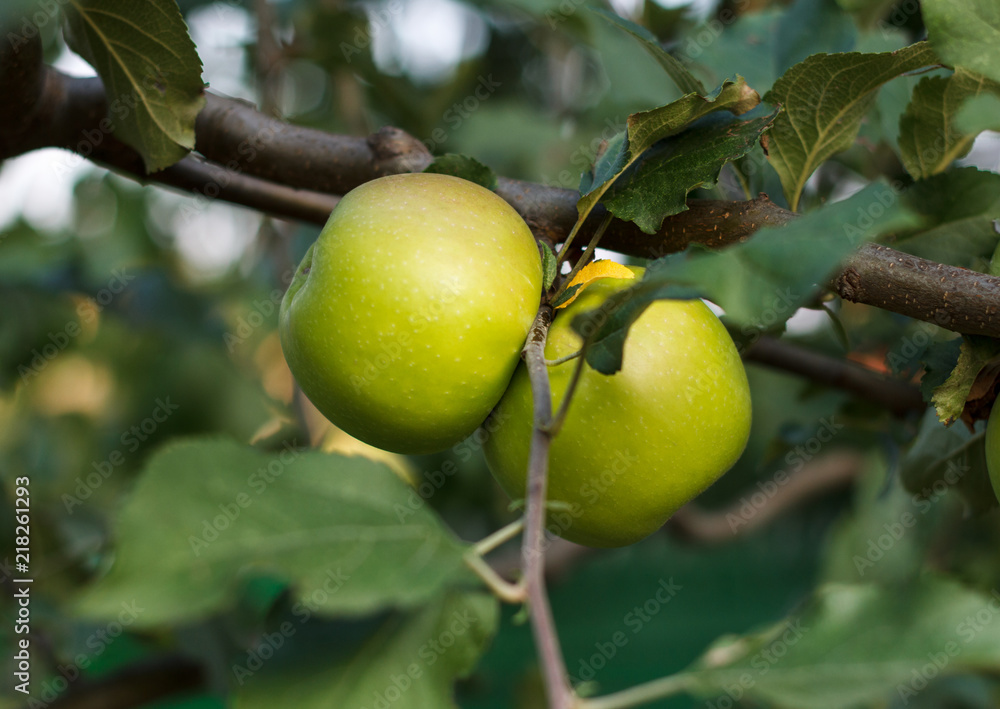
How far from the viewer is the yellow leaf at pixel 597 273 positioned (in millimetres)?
492

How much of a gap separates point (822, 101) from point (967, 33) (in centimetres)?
9

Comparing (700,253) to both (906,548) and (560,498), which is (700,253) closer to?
(560,498)

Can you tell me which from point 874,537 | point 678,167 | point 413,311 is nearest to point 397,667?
point 413,311

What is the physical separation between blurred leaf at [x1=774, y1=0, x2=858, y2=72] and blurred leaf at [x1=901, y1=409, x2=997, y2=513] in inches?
12.8

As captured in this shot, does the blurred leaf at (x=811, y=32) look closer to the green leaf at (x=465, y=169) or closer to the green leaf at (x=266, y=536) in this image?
the green leaf at (x=465, y=169)

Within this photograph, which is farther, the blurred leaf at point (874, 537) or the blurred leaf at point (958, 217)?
the blurred leaf at point (874, 537)

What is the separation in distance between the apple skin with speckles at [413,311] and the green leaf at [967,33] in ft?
0.85

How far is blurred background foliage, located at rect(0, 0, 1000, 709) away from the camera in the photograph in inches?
35.6

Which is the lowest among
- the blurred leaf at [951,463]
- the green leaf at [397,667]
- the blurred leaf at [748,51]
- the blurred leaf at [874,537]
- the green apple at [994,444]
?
→ the blurred leaf at [874,537]

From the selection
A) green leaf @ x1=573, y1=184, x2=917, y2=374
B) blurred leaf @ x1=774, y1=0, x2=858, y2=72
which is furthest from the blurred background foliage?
green leaf @ x1=573, y1=184, x2=917, y2=374

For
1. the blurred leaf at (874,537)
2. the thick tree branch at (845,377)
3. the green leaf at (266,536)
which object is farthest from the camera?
the blurred leaf at (874,537)

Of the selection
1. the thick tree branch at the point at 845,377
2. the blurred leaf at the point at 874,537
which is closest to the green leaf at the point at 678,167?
the thick tree branch at the point at 845,377

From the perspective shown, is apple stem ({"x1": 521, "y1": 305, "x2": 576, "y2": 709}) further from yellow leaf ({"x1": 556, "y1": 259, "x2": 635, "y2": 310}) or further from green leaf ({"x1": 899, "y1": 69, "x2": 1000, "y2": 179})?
green leaf ({"x1": 899, "y1": 69, "x2": 1000, "y2": 179})

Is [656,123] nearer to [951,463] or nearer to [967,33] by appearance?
[967,33]
